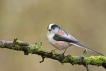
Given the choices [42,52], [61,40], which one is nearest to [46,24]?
[61,40]

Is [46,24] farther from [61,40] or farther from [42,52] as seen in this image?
[42,52]

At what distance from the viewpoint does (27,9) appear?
745 cm

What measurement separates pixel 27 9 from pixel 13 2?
1.54ft

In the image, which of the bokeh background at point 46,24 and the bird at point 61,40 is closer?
the bird at point 61,40

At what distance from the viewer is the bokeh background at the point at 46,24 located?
6.92 m

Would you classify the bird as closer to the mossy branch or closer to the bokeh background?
the mossy branch

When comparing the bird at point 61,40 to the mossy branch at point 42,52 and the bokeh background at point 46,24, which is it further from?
the bokeh background at point 46,24

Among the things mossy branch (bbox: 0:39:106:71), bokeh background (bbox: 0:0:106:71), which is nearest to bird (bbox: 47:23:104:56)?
mossy branch (bbox: 0:39:106:71)

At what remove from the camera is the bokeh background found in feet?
22.7

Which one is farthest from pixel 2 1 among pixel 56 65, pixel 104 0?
pixel 104 0

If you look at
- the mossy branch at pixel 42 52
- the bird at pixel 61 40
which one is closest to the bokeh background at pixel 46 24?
the bird at pixel 61 40

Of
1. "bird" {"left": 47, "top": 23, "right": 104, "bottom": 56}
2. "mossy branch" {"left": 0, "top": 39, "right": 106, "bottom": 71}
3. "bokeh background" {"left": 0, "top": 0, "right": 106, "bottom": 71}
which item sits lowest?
"mossy branch" {"left": 0, "top": 39, "right": 106, "bottom": 71}

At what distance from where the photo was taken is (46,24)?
24.3 feet

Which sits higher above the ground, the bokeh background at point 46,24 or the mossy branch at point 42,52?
the bokeh background at point 46,24
